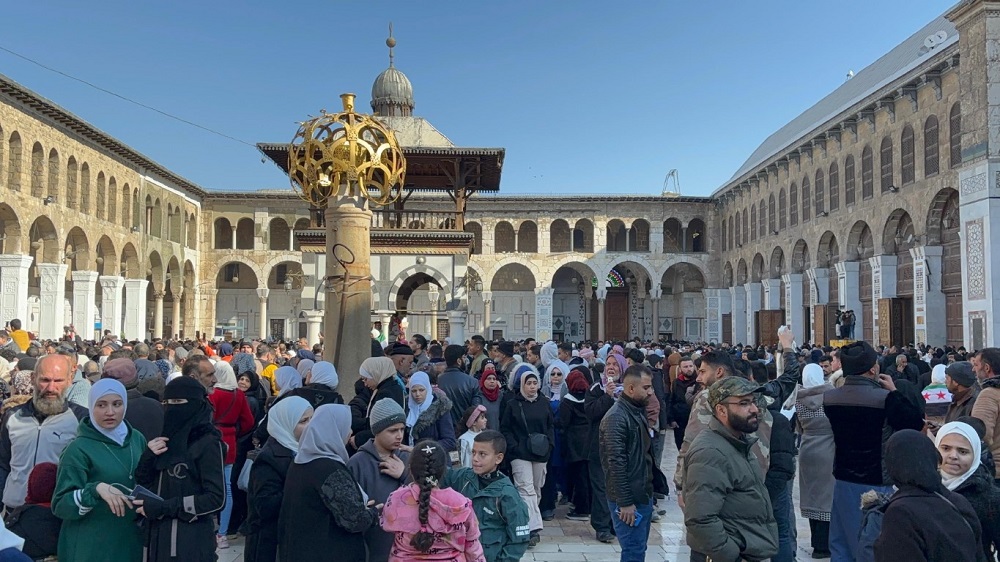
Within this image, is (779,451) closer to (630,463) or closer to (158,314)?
(630,463)

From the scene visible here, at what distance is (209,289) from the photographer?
1356 inches

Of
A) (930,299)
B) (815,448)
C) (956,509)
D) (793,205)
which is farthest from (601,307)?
(956,509)

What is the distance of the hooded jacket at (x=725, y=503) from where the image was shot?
10.8ft

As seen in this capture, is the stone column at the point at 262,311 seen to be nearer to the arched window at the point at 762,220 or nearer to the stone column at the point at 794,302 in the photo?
the arched window at the point at 762,220

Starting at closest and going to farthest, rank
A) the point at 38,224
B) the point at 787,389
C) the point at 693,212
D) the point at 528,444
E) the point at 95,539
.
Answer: the point at 95,539
the point at 787,389
the point at 528,444
the point at 38,224
the point at 693,212

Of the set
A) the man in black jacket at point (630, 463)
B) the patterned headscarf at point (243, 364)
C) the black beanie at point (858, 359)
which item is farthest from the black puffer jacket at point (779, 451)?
the patterned headscarf at point (243, 364)

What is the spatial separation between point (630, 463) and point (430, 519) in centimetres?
169

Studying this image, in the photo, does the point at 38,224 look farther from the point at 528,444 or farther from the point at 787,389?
the point at 787,389

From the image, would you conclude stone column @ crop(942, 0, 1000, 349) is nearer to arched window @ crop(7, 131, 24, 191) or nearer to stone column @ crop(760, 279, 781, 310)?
stone column @ crop(760, 279, 781, 310)

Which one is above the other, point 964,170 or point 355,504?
point 964,170

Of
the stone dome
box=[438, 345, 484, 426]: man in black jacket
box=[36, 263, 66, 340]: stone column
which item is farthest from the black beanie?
the stone dome

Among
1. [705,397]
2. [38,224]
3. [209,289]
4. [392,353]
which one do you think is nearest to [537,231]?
[209,289]

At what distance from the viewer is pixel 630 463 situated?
182 inches

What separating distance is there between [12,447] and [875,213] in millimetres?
20273
